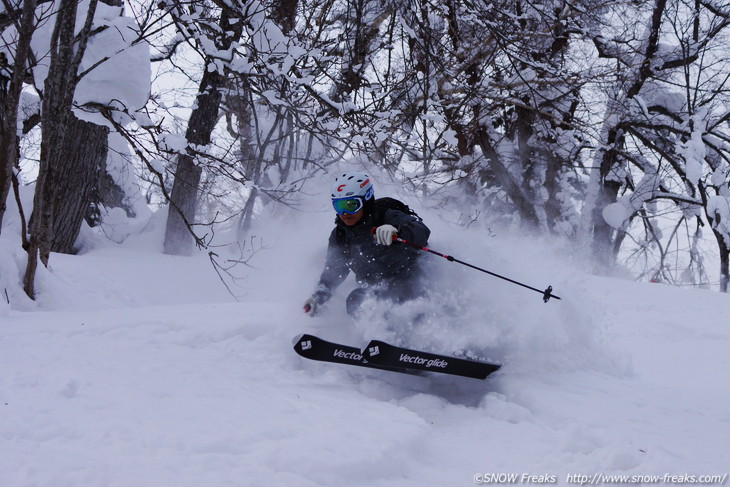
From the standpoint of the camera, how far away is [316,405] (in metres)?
3.41

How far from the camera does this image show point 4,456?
87.3 inches

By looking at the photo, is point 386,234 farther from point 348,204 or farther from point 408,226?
point 348,204

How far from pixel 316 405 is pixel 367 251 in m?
1.92

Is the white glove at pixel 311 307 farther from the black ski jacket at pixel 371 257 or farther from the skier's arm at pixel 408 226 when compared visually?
the skier's arm at pixel 408 226

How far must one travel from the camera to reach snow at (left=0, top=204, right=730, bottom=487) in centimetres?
245

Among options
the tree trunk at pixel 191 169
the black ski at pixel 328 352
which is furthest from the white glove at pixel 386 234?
the tree trunk at pixel 191 169

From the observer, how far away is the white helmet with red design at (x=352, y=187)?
194 inches

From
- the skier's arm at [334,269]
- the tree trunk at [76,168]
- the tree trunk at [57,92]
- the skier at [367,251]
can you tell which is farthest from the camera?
the tree trunk at [76,168]

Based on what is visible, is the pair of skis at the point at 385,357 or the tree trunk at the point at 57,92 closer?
the pair of skis at the point at 385,357

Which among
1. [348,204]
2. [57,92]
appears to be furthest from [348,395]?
[57,92]

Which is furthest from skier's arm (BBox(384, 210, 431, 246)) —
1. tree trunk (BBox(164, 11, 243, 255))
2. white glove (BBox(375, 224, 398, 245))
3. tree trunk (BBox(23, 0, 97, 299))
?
tree trunk (BBox(164, 11, 243, 255))

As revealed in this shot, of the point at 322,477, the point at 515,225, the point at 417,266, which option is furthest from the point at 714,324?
the point at 515,225

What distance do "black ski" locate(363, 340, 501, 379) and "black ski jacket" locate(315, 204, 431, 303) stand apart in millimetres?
905

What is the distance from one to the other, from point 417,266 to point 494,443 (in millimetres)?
2018
